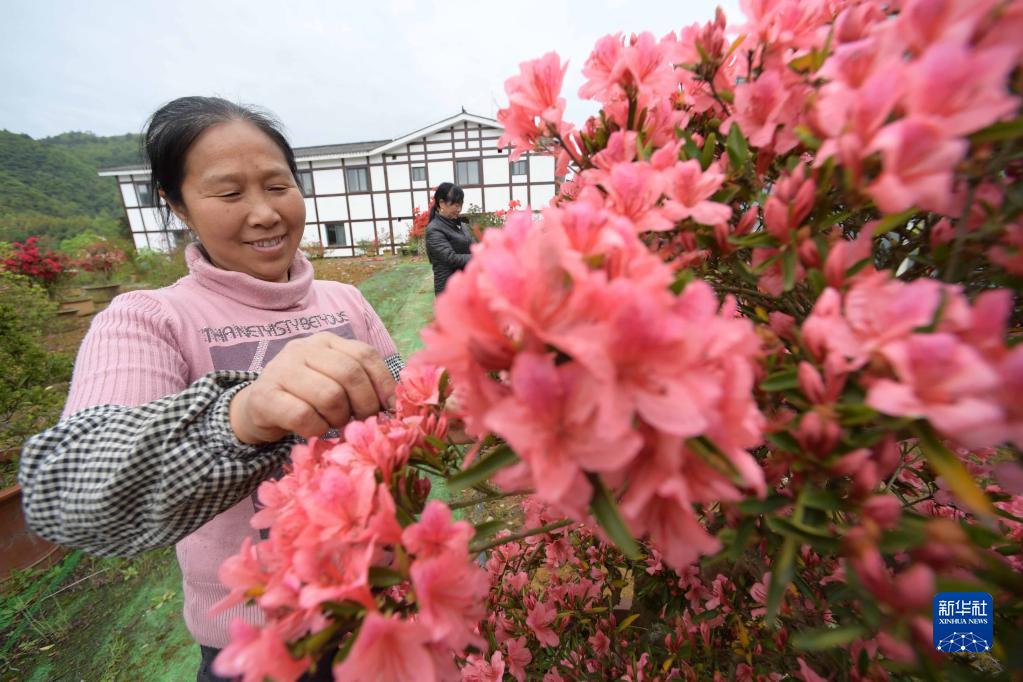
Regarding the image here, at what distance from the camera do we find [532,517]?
1.58 m

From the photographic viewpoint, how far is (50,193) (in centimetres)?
4144

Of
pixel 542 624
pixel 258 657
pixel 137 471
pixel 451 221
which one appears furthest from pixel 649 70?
pixel 451 221

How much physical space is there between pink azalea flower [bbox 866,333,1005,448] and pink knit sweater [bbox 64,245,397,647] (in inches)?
62.3

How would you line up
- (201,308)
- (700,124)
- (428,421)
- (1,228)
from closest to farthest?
Result: (428,421) < (700,124) < (201,308) < (1,228)

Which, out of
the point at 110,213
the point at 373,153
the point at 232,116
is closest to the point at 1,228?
the point at 110,213

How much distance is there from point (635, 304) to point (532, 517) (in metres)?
1.32

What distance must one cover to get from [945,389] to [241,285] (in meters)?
2.04

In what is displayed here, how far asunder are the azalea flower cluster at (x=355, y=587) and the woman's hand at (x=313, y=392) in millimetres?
201

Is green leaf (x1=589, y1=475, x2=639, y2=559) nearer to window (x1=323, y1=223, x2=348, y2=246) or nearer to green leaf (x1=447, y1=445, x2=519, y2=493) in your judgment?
green leaf (x1=447, y1=445, x2=519, y2=493)

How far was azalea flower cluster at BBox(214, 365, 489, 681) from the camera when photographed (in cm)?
58

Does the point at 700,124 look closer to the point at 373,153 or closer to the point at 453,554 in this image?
the point at 453,554

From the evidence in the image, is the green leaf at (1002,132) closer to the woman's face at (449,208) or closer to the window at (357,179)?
the woman's face at (449,208)

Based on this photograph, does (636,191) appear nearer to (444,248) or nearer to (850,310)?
(850,310)

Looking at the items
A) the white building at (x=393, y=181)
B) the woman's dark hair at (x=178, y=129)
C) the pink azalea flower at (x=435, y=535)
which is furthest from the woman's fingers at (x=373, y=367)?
the white building at (x=393, y=181)
